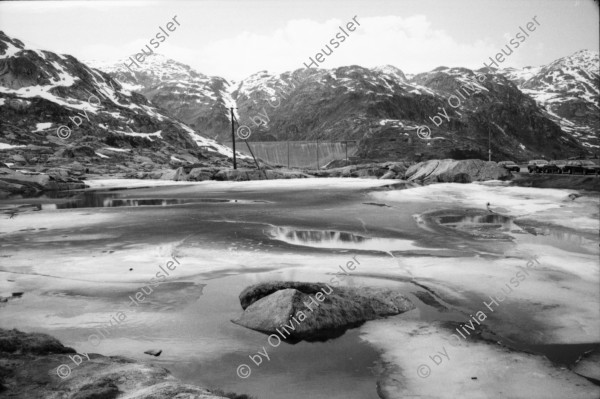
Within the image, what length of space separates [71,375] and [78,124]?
337ft

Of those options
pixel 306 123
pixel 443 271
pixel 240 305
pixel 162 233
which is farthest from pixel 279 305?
pixel 306 123

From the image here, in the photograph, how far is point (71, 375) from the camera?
16.1ft

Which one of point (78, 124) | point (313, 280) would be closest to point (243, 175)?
point (313, 280)

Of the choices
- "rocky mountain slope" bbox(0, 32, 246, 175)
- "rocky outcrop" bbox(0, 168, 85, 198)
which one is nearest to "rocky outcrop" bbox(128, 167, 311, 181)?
"rocky outcrop" bbox(0, 168, 85, 198)

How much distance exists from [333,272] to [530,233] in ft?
31.3

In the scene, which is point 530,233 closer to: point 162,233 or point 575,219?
point 575,219

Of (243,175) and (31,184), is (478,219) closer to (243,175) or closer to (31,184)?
(243,175)

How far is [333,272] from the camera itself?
10.4 m

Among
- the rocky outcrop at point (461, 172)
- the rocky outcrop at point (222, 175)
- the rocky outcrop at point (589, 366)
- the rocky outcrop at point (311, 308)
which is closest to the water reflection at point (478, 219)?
A: the rocky outcrop at point (311, 308)

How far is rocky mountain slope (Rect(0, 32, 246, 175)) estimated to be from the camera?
76312 mm

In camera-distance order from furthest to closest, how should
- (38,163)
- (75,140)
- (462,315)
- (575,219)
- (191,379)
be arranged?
(75,140)
(38,163)
(575,219)
(462,315)
(191,379)

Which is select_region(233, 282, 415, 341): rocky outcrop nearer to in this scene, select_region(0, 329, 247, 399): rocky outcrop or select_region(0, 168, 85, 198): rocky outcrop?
select_region(0, 329, 247, 399): rocky outcrop

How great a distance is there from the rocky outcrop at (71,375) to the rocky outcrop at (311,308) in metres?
2.00

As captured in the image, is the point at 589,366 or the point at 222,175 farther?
the point at 222,175
